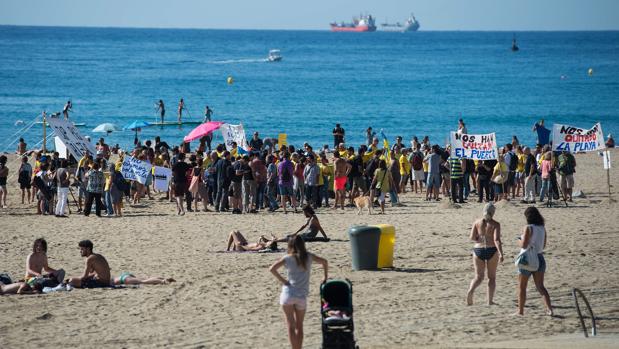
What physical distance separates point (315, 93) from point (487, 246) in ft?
212

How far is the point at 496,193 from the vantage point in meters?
21.7

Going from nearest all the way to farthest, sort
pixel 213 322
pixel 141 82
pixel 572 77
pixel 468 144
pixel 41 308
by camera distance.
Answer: pixel 213 322
pixel 41 308
pixel 468 144
pixel 141 82
pixel 572 77

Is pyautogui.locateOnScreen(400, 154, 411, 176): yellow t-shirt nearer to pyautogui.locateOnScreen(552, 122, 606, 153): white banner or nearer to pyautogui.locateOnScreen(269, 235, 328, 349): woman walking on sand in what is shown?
pyautogui.locateOnScreen(552, 122, 606, 153): white banner

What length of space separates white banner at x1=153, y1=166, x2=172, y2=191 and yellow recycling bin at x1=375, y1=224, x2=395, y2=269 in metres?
8.78

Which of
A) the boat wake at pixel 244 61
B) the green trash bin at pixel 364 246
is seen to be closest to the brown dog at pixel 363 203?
the green trash bin at pixel 364 246

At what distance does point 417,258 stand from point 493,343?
15.9ft

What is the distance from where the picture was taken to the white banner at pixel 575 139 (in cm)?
2159

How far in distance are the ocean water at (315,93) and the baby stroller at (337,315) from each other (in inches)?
1289

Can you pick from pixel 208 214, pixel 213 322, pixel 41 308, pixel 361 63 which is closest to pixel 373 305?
pixel 213 322

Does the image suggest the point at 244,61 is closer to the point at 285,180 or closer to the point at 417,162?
the point at 417,162

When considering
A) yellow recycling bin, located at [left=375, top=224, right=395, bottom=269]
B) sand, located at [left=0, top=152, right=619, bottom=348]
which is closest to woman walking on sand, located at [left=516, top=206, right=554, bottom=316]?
sand, located at [left=0, top=152, right=619, bottom=348]

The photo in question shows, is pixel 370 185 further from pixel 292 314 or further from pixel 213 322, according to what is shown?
pixel 292 314

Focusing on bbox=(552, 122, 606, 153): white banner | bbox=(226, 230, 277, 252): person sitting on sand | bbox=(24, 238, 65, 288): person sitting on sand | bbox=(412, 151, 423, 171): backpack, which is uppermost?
bbox=(552, 122, 606, 153): white banner

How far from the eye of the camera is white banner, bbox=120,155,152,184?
2172 centimetres
